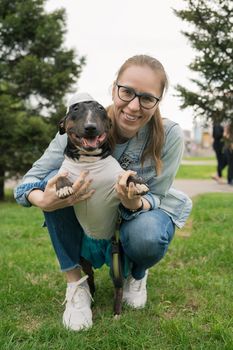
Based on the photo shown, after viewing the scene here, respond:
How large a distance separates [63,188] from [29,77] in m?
9.79

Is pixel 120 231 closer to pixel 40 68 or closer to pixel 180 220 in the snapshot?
pixel 180 220

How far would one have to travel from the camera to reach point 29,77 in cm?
1185

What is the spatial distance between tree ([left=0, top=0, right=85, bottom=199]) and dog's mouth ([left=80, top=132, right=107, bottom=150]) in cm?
881

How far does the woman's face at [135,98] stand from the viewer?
2809 millimetres

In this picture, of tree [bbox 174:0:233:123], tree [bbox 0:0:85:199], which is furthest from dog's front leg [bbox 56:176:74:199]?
A: tree [bbox 0:0:85:199]

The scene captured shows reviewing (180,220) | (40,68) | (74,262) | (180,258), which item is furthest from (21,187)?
(40,68)

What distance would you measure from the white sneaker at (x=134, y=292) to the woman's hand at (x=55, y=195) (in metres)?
0.80

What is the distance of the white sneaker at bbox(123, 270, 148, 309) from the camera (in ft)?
10.4

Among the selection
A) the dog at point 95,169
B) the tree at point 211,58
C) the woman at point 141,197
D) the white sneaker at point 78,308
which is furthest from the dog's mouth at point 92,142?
the tree at point 211,58

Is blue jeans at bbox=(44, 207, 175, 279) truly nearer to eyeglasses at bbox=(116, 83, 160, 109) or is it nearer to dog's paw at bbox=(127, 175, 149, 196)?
dog's paw at bbox=(127, 175, 149, 196)

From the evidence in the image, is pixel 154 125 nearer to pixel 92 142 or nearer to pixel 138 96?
pixel 138 96

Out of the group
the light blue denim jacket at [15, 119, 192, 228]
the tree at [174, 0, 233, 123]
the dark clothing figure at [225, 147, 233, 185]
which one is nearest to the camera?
the light blue denim jacket at [15, 119, 192, 228]

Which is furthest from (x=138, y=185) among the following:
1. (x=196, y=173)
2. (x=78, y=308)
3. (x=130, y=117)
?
(x=196, y=173)

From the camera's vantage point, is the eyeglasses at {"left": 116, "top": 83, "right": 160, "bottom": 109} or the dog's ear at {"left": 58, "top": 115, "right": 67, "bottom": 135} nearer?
the dog's ear at {"left": 58, "top": 115, "right": 67, "bottom": 135}
